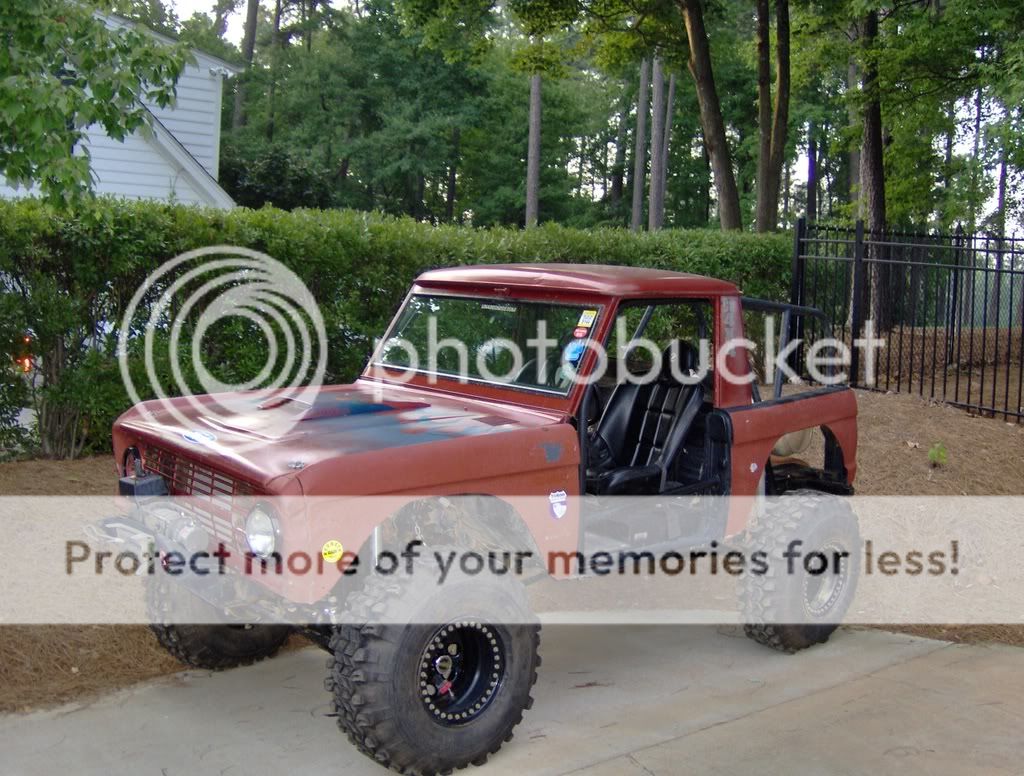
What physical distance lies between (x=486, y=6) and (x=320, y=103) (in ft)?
78.6

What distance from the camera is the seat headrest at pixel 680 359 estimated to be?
18.3 feet

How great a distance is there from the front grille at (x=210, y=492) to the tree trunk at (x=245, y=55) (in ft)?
126

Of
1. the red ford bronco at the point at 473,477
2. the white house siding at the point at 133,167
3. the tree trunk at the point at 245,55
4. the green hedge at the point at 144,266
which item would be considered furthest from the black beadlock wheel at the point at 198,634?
the tree trunk at the point at 245,55

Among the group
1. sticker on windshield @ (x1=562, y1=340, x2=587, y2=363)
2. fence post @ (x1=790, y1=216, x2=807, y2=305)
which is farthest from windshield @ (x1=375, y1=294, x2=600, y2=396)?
fence post @ (x1=790, y1=216, x2=807, y2=305)

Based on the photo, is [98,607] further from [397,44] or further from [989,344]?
[397,44]

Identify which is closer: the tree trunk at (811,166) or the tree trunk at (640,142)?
the tree trunk at (640,142)

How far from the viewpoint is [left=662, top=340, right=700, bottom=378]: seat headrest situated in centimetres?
557

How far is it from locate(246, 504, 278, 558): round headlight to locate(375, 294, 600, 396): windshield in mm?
1548

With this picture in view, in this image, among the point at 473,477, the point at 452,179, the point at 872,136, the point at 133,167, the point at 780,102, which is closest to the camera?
the point at 473,477

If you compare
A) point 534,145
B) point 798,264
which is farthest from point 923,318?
point 534,145

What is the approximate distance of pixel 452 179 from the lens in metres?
43.4

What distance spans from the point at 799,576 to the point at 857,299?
7544mm

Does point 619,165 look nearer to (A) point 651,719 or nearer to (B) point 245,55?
(B) point 245,55

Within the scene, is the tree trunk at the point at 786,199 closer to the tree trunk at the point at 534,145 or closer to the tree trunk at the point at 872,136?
the tree trunk at the point at 534,145
